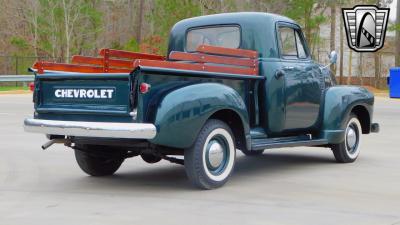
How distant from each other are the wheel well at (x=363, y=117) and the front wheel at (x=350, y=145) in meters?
0.18

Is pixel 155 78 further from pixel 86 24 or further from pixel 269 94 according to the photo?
pixel 86 24

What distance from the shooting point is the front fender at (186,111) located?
22.9 feet

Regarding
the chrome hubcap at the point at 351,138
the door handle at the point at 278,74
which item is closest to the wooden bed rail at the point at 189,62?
the door handle at the point at 278,74

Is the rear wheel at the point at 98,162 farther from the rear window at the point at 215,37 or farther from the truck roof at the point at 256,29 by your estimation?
the truck roof at the point at 256,29

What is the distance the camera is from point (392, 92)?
31.6 meters

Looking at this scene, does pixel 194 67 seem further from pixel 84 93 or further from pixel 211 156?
pixel 84 93

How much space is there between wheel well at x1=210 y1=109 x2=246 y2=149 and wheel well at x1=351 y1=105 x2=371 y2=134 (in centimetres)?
277

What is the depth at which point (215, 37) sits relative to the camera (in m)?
9.10

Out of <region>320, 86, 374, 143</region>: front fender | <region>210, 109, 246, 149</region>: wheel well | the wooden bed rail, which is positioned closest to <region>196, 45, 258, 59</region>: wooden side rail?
the wooden bed rail

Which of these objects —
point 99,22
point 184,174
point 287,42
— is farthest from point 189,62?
point 99,22

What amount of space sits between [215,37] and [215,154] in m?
2.12

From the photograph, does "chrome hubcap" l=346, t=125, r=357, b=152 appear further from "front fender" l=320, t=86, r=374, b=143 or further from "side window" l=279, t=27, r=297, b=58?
"side window" l=279, t=27, r=297, b=58

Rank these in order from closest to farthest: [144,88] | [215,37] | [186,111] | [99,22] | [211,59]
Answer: [144,88] < [186,111] < [211,59] < [215,37] < [99,22]

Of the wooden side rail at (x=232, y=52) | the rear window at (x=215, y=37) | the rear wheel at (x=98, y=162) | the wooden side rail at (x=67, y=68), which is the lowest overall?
the rear wheel at (x=98, y=162)
